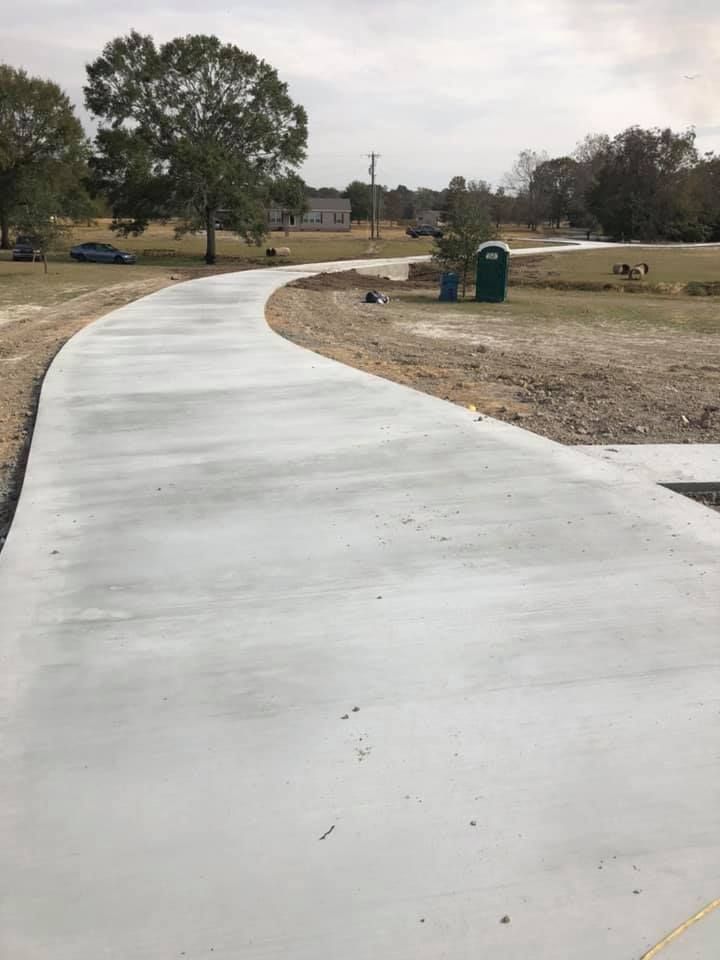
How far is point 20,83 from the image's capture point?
155 feet

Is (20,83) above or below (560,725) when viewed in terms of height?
above

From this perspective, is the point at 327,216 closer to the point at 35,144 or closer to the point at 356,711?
the point at 35,144

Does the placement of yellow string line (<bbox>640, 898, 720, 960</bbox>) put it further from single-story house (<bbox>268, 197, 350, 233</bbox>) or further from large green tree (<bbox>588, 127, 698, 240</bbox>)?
single-story house (<bbox>268, 197, 350, 233</bbox>)

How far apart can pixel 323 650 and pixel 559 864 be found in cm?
136

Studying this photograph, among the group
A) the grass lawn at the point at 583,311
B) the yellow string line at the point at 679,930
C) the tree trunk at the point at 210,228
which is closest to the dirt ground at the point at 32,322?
the yellow string line at the point at 679,930

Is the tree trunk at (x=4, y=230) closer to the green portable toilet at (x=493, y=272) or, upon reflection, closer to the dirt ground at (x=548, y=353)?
the dirt ground at (x=548, y=353)

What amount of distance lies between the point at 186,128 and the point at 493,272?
25375 mm

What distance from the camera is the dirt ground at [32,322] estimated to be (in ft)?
22.9

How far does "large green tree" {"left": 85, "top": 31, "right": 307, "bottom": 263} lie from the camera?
4394 cm

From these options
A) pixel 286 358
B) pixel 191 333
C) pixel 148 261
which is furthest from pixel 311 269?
pixel 286 358

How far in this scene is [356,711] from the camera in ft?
10.3

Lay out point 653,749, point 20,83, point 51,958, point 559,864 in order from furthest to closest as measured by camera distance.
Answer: point 20,83 < point 653,749 < point 559,864 < point 51,958

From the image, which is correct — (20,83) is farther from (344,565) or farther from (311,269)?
(344,565)

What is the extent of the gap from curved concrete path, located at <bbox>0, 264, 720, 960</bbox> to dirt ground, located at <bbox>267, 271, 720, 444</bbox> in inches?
115
